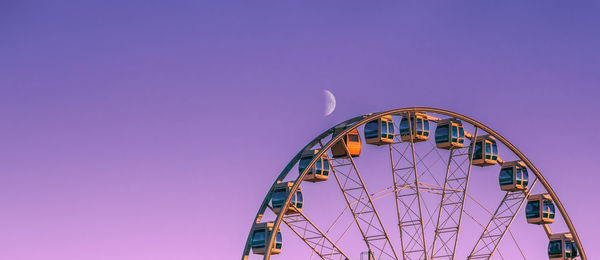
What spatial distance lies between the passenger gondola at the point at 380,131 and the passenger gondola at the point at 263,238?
6481 mm

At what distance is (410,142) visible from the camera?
5081cm

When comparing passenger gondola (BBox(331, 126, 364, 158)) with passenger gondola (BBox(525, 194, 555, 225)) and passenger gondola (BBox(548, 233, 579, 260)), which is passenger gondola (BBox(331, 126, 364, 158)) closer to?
passenger gondola (BBox(525, 194, 555, 225))

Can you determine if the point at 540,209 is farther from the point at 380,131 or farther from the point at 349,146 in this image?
the point at 349,146

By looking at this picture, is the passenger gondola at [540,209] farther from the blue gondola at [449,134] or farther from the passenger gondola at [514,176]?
the blue gondola at [449,134]

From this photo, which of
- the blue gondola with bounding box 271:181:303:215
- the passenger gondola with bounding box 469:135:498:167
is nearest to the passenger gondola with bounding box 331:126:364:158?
the blue gondola with bounding box 271:181:303:215

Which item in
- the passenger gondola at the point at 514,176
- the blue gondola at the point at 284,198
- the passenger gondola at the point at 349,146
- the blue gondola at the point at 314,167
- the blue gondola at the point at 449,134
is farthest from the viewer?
the passenger gondola at the point at 514,176

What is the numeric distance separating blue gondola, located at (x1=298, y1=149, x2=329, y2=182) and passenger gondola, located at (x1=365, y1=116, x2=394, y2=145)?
9.16 feet

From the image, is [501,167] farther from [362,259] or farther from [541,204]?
[362,259]

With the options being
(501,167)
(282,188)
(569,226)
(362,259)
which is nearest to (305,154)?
(282,188)

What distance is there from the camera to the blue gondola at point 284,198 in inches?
1836

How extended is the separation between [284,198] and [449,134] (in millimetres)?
10459

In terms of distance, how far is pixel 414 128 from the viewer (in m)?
50.9

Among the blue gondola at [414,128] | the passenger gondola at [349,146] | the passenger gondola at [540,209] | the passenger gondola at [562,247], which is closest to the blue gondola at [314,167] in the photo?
the passenger gondola at [349,146]

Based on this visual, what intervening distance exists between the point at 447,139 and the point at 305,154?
8708 millimetres
